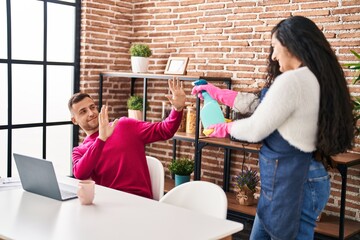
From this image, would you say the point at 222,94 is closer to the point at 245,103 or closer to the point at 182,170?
the point at 245,103

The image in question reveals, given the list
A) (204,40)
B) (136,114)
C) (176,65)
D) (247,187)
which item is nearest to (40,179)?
(247,187)

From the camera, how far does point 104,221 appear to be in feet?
6.20

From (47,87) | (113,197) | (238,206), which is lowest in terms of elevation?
(238,206)

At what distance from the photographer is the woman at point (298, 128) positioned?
1.95m

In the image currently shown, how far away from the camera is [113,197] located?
2275 mm

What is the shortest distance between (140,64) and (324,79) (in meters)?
2.85

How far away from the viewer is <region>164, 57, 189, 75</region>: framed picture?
450cm

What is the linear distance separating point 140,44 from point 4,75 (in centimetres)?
128

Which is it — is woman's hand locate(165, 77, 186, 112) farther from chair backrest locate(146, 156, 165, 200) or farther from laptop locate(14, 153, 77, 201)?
laptop locate(14, 153, 77, 201)

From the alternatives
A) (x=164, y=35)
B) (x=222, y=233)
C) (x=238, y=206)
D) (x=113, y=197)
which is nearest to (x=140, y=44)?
(x=164, y=35)

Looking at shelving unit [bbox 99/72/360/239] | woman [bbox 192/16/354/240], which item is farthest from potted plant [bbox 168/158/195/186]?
woman [bbox 192/16/354/240]

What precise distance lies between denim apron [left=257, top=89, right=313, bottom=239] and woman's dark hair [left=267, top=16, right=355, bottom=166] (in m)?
0.12

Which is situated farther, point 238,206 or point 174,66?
point 174,66

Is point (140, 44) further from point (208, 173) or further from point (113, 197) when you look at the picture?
point (113, 197)
